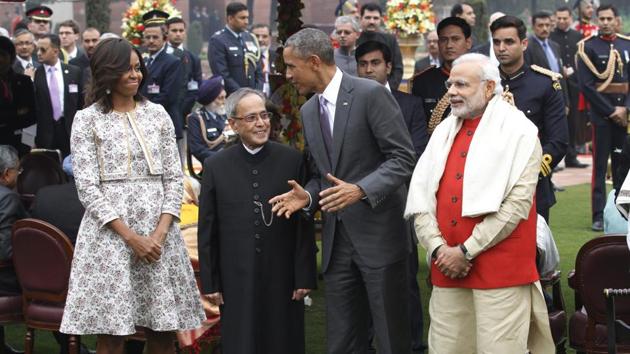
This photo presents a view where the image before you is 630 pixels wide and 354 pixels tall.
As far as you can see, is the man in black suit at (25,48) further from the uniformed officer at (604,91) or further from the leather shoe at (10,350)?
the leather shoe at (10,350)

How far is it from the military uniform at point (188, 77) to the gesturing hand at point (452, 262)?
27.7ft

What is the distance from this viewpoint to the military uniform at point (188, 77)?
14586mm

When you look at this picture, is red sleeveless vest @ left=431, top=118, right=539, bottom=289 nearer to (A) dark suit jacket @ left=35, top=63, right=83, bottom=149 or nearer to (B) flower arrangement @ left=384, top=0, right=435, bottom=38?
(A) dark suit jacket @ left=35, top=63, right=83, bottom=149

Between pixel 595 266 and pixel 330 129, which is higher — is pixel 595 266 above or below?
below

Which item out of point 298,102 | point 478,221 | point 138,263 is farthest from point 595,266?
point 298,102

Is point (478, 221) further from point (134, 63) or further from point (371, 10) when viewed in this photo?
point (371, 10)

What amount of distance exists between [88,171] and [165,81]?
24.6ft

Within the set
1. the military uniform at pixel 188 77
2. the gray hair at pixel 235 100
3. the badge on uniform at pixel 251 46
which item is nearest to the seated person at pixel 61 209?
the gray hair at pixel 235 100

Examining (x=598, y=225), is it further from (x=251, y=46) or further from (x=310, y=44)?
(x=310, y=44)

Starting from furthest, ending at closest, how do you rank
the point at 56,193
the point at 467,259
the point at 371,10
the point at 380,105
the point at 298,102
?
the point at 371,10 → the point at 298,102 → the point at 56,193 → the point at 380,105 → the point at 467,259

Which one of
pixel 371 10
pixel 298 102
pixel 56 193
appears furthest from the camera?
pixel 371 10

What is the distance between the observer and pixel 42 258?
7.51 metres

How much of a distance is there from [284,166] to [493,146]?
45.7 inches

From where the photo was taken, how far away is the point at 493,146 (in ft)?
20.0
